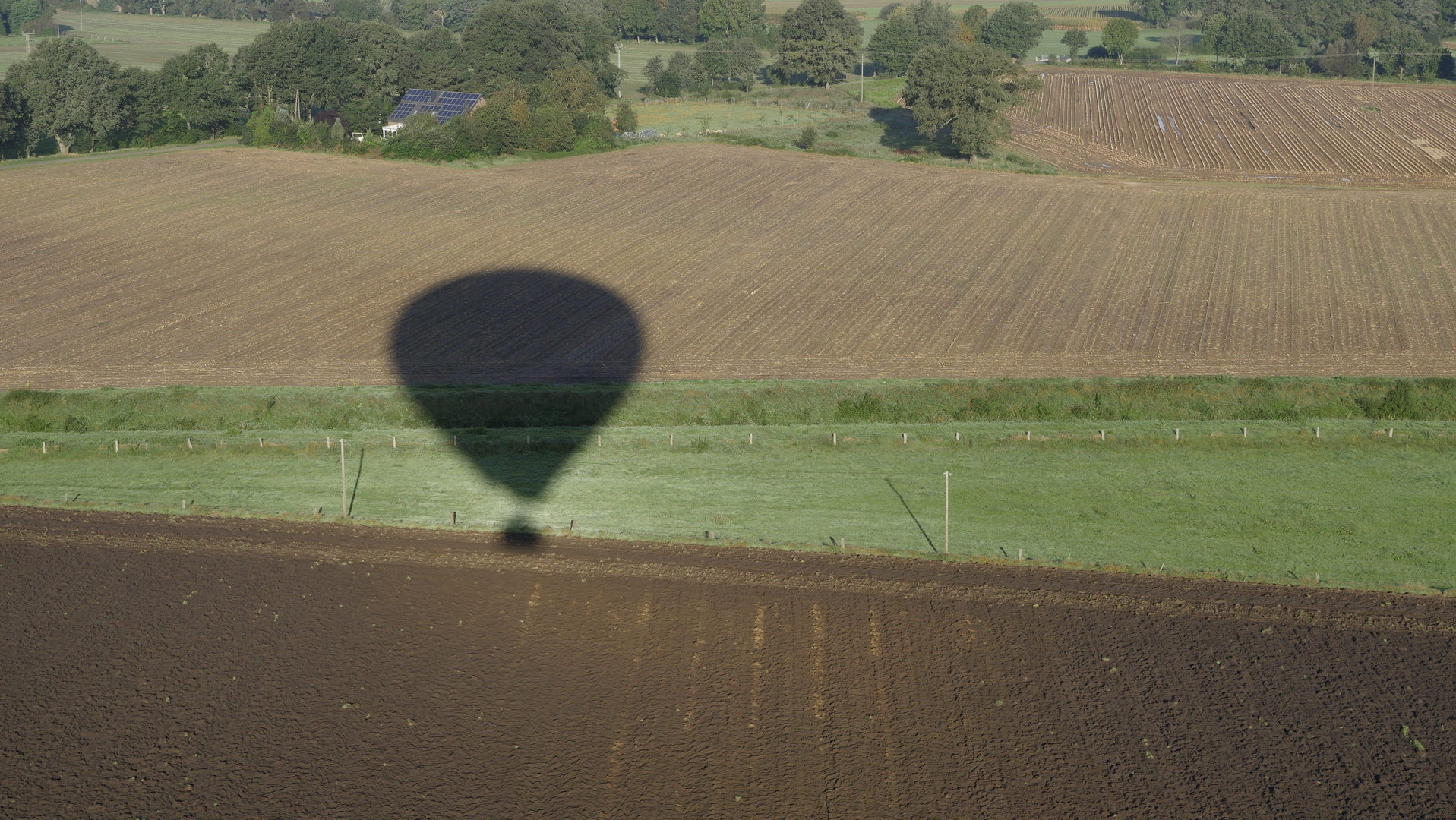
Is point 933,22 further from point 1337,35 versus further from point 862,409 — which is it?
point 862,409

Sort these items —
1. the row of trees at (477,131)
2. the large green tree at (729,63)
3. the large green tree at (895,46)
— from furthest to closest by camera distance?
the large green tree at (895,46)
the large green tree at (729,63)
the row of trees at (477,131)

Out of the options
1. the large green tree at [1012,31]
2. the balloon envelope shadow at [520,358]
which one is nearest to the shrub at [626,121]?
the balloon envelope shadow at [520,358]

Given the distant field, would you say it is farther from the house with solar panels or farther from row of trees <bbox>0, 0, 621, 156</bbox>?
the house with solar panels

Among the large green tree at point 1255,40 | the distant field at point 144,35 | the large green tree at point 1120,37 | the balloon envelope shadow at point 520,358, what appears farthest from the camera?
the large green tree at point 1120,37

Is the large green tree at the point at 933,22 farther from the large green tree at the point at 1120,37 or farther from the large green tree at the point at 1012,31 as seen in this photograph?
the large green tree at the point at 1120,37

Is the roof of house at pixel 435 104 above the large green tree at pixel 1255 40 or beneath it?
beneath

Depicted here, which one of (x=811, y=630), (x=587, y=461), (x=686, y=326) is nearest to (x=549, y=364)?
(x=686, y=326)

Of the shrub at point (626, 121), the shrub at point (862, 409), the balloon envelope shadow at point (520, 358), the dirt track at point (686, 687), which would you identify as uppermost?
the shrub at point (626, 121)
